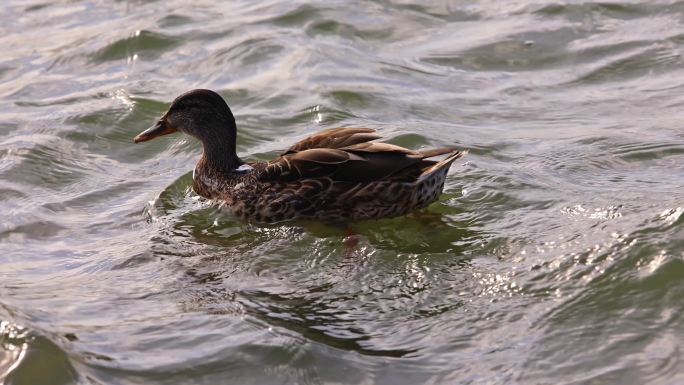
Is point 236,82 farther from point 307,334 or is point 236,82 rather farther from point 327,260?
→ point 307,334

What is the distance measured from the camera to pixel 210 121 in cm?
937

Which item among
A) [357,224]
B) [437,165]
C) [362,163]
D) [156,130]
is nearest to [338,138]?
[362,163]

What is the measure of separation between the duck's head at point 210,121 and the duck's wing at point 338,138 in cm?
87

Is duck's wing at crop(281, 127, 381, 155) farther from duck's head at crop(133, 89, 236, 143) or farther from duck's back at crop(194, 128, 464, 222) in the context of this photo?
duck's head at crop(133, 89, 236, 143)

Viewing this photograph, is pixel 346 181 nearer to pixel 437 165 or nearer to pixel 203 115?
pixel 437 165

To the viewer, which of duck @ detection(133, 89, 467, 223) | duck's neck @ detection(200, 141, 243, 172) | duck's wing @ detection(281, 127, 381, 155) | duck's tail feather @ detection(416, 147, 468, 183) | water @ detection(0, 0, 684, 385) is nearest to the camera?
water @ detection(0, 0, 684, 385)

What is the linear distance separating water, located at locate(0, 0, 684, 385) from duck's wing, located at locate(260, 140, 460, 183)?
1.44 ft

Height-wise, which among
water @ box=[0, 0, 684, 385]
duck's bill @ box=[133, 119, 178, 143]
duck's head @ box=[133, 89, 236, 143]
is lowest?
water @ box=[0, 0, 684, 385]

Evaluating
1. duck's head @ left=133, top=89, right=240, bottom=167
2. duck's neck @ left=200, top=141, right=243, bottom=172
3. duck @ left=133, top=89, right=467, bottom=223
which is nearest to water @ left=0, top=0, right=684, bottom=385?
duck @ left=133, top=89, right=467, bottom=223

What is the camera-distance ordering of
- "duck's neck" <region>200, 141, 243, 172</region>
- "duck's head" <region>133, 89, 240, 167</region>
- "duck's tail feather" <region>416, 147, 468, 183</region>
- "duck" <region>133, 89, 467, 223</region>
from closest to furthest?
"duck's tail feather" <region>416, 147, 468, 183</region> < "duck" <region>133, 89, 467, 223</region> < "duck's neck" <region>200, 141, 243, 172</region> < "duck's head" <region>133, 89, 240, 167</region>

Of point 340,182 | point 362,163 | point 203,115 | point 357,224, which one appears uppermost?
point 203,115

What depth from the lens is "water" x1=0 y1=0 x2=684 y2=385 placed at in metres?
6.45

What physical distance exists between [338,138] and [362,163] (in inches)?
14.5

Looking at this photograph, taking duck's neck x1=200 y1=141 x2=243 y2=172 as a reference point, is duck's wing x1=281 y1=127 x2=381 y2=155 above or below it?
above
